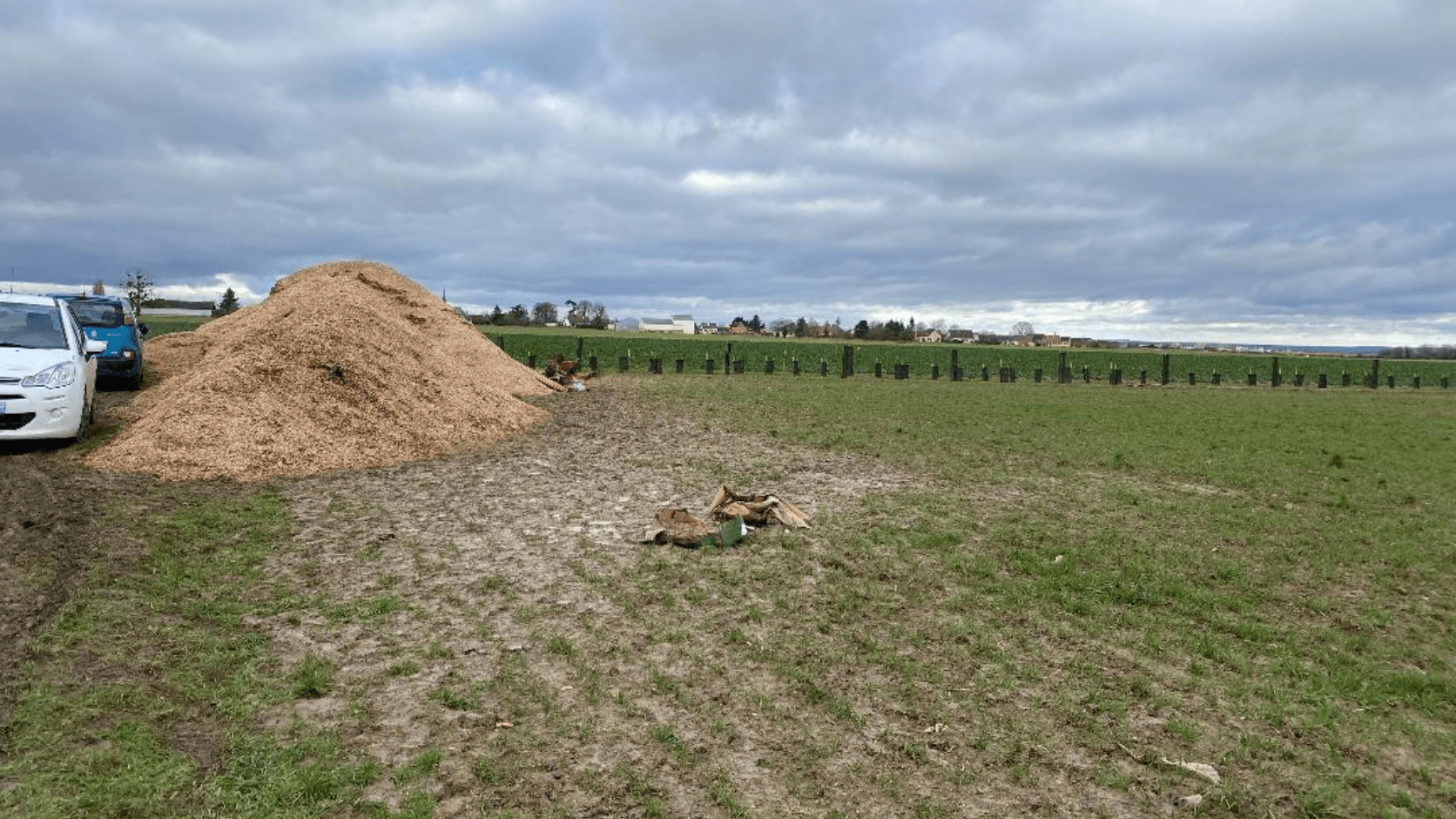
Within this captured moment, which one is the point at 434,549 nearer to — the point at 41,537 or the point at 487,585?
the point at 487,585

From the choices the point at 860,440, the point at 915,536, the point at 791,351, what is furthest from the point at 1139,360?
the point at 915,536

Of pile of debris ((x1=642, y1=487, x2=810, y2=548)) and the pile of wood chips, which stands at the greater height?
the pile of wood chips

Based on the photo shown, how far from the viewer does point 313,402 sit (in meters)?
13.2

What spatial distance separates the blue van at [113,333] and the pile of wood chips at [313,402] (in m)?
1.73

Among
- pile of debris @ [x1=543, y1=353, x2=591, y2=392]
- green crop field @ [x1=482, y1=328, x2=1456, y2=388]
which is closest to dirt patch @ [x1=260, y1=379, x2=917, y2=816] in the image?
pile of debris @ [x1=543, y1=353, x2=591, y2=392]

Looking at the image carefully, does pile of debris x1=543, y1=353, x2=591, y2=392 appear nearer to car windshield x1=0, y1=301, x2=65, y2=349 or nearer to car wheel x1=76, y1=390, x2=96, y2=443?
car wheel x1=76, y1=390, x2=96, y2=443

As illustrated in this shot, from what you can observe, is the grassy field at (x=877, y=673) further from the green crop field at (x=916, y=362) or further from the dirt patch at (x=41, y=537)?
the green crop field at (x=916, y=362)

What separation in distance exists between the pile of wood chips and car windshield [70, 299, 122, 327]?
6.84 ft

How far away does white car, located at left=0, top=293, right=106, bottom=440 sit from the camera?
1056 centimetres

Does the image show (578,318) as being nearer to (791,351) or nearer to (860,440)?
(791,351)

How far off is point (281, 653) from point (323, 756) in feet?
5.11

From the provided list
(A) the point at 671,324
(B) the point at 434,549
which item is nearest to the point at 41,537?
(B) the point at 434,549

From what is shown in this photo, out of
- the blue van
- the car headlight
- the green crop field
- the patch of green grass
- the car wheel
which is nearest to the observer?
the patch of green grass

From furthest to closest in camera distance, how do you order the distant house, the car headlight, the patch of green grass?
the distant house, the car headlight, the patch of green grass
